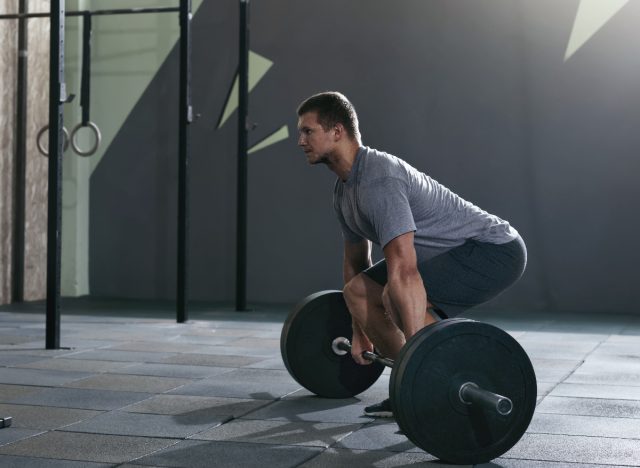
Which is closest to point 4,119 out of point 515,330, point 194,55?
point 194,55

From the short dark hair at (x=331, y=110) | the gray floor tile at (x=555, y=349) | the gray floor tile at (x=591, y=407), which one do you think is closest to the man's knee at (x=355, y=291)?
the short dark hair at (x=331, y=110)

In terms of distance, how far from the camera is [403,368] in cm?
214

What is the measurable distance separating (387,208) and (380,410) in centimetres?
65

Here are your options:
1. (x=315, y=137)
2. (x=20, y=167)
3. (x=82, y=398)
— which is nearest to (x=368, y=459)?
(x=315, y=137)

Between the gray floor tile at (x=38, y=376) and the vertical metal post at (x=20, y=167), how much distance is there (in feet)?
8.95

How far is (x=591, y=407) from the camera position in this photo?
112 inches

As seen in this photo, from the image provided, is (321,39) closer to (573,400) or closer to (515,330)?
(515,330)

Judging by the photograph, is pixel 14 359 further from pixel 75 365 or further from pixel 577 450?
pixel 577 450

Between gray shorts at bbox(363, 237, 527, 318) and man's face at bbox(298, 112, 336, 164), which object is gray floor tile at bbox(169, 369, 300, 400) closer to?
gray shorts at bbox(363, 237, 527, 318)

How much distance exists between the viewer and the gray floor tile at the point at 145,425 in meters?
2.46

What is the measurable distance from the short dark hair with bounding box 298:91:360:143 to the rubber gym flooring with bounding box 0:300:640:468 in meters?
0.82

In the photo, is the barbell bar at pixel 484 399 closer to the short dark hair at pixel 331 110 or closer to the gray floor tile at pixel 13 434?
the short dark hair at pixel 331 110

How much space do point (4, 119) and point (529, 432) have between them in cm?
441

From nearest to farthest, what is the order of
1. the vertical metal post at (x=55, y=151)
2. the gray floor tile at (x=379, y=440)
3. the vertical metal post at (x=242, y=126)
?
the gray floor tile at (x=379, y=440) → the vertical metal post at (x=55, y=151) → the vertical metal post at (x=242, y=126)
